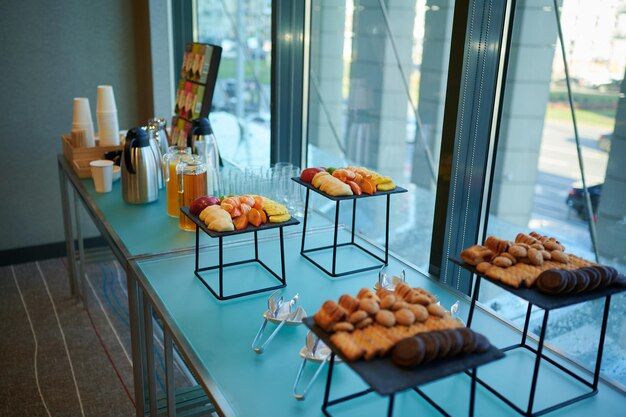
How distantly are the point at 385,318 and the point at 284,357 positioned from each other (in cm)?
33

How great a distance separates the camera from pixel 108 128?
2.46 meters

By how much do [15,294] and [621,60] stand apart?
296cm

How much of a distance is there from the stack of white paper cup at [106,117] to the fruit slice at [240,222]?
1.38 m

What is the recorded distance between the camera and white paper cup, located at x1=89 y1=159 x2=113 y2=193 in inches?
84.5

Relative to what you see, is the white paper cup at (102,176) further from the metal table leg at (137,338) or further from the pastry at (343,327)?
the pastry at (343,327)

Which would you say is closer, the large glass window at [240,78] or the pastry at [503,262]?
the pastry at [503,262]

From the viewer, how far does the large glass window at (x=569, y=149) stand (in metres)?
1.42

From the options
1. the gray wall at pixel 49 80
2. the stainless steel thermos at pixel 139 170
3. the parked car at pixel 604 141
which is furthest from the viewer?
the gray wall at pixel 49 80

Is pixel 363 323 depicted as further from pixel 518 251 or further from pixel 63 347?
pixel 63 347

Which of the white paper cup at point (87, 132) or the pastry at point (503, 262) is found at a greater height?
the pastry at point (503, 262)

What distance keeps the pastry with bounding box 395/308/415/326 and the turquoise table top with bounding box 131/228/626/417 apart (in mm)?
199

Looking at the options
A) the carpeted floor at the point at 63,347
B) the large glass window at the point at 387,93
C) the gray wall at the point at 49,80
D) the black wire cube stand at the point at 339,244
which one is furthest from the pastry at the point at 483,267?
the gray wall at the point at 49,80

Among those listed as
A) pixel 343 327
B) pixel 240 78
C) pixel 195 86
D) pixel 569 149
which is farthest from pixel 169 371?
pixel 240 78

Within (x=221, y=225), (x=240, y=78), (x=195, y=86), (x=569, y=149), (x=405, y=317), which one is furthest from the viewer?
(x=240, y=78)
